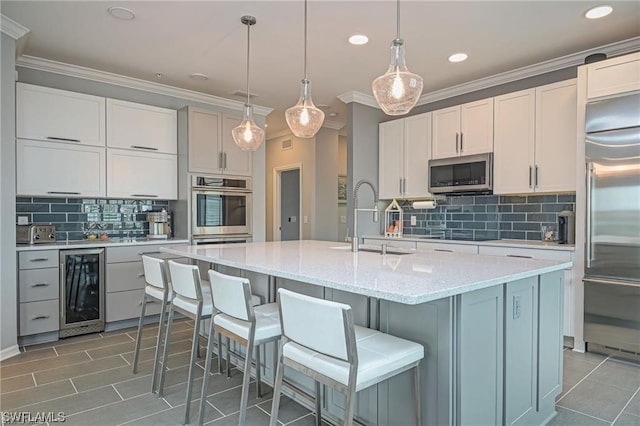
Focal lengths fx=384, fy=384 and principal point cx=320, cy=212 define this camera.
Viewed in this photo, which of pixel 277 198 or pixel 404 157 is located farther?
pixel 277 198

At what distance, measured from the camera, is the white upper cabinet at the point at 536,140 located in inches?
140

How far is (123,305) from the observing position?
12.8 feet

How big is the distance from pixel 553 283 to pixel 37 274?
13.2 feet

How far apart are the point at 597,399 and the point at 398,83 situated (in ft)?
7.63

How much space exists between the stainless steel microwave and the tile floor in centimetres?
178

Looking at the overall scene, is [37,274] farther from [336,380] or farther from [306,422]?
[336,380]

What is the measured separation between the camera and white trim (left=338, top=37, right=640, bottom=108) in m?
3.40

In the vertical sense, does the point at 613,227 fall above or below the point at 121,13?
below

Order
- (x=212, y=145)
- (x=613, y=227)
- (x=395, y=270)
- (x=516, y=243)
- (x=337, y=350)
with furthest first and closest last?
(x=212, y=145) → (x=516, y=243) → (x=613, y=227) → (x=395, y=270) → (x=337, y=350)

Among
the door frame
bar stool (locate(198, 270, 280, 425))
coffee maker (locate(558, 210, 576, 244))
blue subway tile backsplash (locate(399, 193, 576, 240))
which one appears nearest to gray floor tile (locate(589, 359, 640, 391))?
coffee maker (locate(558, 210, 576, 244))

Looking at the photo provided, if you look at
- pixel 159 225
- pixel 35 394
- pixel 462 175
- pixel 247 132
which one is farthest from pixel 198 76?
pixel 35 394

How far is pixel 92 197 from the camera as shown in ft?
13.2

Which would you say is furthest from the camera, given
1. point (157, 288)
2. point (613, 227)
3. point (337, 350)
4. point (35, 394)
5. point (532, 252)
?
point (532, 252)

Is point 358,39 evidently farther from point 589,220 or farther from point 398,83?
point 589,220
